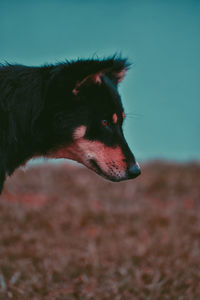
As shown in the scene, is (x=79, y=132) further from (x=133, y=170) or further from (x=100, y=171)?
(x=133, y=170)

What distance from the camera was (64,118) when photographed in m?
2.50

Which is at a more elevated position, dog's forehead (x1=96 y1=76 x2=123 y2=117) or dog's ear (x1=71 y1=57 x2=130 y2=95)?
dog's ear (x1=71 y1=57 x2=130 y2=95)

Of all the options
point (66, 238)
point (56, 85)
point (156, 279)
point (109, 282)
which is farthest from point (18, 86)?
point (66, 238)

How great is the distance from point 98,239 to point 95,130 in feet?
7.39

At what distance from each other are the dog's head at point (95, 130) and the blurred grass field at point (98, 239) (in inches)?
21.0

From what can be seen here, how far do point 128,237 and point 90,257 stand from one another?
87 centimetres

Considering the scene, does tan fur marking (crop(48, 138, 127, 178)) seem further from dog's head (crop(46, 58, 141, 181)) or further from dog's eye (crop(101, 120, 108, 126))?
dog's eye (crop(101, 120, 108, 126))

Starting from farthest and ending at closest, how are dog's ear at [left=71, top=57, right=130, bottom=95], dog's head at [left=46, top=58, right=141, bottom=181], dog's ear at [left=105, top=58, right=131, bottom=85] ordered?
1. dog's ear at [left=105, top=58, right=131, bottom=85]
2. dog's head at [left=46, top=58, right=141, bottom=181]
3. dog's ear at [left=71, top=57, right=130, bottom=95]

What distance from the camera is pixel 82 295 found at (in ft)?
10.00

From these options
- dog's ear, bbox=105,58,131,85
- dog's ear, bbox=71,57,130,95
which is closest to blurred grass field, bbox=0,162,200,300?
dog's ear, bbox=71,57,130,95

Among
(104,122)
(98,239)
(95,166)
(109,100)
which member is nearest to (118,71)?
(109,100)

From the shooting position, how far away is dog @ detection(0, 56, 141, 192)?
94.9 inches

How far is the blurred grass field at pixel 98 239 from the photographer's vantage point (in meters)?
3.20

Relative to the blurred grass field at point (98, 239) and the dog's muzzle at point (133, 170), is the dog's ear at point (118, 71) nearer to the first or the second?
the dog's muzzle at point (133, 170)
